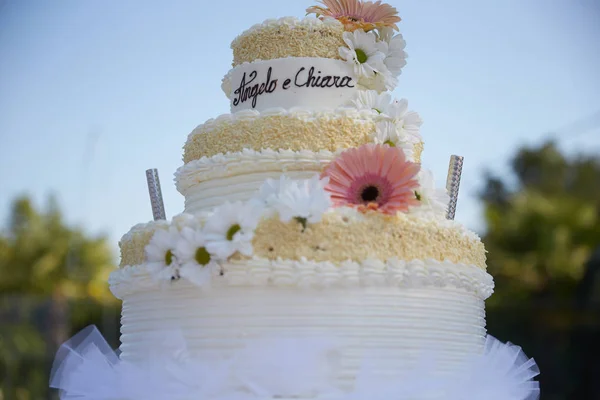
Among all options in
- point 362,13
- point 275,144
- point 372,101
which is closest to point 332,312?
point 275,144

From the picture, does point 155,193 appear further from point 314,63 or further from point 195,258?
point 314,63

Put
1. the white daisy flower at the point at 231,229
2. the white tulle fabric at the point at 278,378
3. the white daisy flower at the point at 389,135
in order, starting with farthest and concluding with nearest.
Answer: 1. the white daisy flower at the point at 389,135
2. the white daisy flower at the point at 231,229
3. the white tulle fabric at the point at 278,378

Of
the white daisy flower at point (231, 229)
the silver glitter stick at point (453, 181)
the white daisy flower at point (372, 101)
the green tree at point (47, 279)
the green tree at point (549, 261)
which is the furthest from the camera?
the green tree at point (47, 279)

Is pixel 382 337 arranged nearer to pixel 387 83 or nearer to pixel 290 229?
pixel 290 229

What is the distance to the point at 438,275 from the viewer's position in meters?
3.28

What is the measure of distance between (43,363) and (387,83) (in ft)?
53.4

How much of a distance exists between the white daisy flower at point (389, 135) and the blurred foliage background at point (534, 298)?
12471 mm

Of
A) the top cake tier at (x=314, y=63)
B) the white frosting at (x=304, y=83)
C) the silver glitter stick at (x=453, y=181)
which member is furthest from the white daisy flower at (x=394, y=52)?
the silver glitter stick at (x=453, y=181)

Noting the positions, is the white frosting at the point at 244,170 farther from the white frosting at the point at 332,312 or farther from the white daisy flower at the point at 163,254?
the white frosting at the point at 332,312

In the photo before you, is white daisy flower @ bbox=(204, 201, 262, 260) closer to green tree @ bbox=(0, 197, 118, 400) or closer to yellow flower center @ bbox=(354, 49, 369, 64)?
yellow flower center @ bbox=(354, 49, 369, 64)

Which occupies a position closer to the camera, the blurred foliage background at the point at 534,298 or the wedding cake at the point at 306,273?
the wedding cake at the point at 306,273

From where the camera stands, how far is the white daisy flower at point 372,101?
3.75m

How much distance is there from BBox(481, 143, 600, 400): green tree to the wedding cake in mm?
12259

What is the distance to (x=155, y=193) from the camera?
4035 mm
